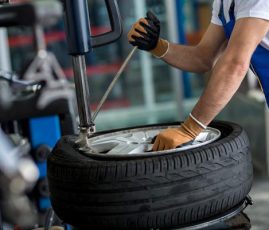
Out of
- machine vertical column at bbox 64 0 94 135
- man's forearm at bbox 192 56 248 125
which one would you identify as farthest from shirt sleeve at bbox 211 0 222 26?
machine vertical column at bbox 64 0 94 135

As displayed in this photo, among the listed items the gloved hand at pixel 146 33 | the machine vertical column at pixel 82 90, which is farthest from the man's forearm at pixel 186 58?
the machine vertical column at pixel 82 90

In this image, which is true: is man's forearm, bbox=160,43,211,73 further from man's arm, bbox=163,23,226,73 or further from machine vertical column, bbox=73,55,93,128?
machine vertical column, bbox=73,55,93,128

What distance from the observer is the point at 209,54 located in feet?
6.07

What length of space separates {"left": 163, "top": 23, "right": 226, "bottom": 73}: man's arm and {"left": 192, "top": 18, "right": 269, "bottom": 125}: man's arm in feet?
1.63

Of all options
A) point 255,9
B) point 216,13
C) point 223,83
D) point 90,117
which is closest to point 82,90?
point 90,117

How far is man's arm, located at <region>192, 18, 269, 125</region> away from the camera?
1.30 m

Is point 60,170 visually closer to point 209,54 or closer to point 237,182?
point 237,182

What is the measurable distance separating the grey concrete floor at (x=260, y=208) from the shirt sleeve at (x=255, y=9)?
5.38 feet

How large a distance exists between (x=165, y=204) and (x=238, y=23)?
511 mm

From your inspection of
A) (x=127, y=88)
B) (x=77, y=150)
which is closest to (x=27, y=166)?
(x=77, y=150)

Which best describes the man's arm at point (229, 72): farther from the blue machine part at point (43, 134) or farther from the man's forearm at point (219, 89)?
the blue machine part at point (43, 134)

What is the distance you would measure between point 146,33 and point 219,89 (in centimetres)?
48

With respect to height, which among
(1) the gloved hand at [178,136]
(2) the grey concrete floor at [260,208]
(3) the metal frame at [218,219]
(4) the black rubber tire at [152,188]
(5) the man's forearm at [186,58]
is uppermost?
(5) the man's forearm at [186,58]

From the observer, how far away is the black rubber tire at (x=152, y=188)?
1.15 m
